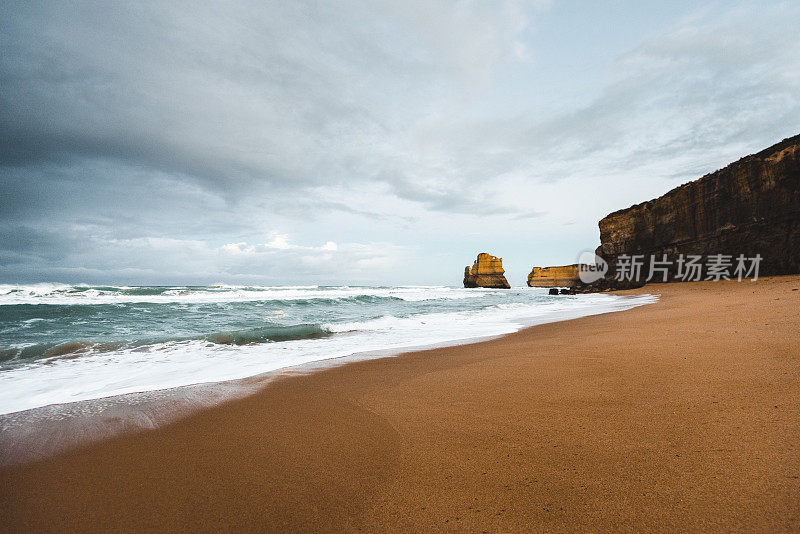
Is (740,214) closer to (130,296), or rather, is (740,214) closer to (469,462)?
(469,462)

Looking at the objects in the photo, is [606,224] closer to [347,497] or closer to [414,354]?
[414,354]

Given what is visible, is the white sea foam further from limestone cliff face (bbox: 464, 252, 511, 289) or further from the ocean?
limestone cliff face (bbox: 464, 252, 511, 289)

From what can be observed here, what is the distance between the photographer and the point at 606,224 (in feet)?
107

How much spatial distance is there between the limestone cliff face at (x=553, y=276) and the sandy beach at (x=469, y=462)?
76.2 meters

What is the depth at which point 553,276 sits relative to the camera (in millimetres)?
75875

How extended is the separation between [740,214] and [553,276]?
193 ft

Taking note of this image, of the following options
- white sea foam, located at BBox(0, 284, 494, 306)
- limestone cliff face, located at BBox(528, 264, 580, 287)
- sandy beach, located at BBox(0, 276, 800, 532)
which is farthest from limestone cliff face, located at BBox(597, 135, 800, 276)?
limestone cliff face, located at BBox(528, 264, 580, 287)

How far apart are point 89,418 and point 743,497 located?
402cm

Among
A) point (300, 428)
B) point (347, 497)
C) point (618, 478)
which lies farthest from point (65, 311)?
point (618, 478)

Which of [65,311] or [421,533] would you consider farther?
[65,311]

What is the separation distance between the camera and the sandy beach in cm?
125

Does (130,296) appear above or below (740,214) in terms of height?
below

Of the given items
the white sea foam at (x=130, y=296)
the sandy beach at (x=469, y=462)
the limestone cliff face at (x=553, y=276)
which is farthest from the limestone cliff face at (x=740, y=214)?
the limestone cliff face at (x=553, y=276)

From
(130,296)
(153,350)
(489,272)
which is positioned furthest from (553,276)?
(153,350)
